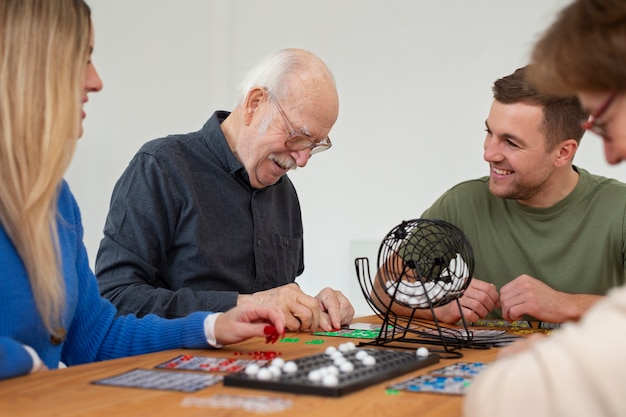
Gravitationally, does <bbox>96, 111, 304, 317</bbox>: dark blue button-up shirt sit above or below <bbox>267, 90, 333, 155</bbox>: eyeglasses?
below

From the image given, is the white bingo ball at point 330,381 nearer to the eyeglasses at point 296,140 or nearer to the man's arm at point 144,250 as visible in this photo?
the man's arm at point 144,250

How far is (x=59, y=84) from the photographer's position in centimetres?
168

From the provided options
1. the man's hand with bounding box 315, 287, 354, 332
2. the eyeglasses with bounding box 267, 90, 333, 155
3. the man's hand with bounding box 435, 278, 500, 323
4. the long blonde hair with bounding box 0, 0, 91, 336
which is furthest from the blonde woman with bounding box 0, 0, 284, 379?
the man's hand with bounding box 435, 278, 500, 323

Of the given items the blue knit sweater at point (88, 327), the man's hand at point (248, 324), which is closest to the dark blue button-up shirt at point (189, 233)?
the blue knit sweater at point (88, 327)

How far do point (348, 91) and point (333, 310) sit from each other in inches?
127

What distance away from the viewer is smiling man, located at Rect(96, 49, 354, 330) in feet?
8.65

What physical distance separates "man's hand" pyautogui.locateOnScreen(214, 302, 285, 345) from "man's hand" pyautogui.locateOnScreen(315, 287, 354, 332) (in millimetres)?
468

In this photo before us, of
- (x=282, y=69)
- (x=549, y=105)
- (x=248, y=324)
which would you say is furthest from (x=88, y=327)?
(x=549, y=105)

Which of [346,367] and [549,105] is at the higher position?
[549,105]

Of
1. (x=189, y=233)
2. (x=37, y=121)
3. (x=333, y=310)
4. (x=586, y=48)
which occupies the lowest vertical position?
(x=333, y=310)

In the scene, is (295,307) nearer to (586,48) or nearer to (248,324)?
(248,324)

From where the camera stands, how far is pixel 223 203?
2.96 metres

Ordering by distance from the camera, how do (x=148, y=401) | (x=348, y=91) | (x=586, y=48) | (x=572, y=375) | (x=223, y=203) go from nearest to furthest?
(x=572, y=375), (x=586, y=48), (x=148, y=401), (x=223, y=203), (x=348, y=91)

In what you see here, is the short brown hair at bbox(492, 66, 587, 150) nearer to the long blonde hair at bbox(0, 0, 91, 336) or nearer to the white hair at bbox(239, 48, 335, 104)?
the white hair at bbox(239, 48, 335, 104)
